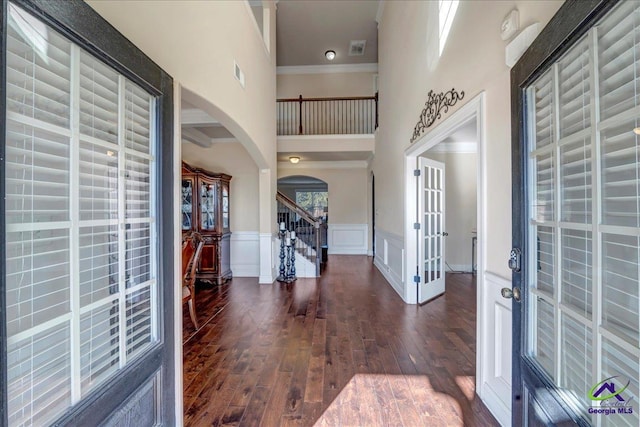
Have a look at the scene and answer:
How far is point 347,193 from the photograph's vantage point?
8031 millimetres

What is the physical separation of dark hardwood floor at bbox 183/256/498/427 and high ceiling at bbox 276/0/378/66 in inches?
216

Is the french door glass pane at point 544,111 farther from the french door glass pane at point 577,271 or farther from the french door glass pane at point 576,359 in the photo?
the french door glass pane at point 576,359

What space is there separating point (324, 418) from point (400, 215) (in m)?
2.96

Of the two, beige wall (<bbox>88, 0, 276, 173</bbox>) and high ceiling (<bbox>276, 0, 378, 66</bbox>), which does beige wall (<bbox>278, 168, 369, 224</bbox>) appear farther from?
beige wall (<bbox>88, 0, 276, 173</bbox>)

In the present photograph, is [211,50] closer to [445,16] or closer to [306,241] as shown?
[445,16]

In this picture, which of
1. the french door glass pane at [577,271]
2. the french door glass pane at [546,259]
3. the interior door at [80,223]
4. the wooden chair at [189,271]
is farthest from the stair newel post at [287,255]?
the french door glass pane at [577,271]

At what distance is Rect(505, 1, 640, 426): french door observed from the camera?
2.53ft

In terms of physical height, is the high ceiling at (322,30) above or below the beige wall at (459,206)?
above

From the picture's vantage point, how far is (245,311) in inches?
141

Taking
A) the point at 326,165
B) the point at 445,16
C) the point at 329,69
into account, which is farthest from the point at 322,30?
the point at 445,16

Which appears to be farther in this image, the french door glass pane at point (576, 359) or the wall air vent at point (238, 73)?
the wall air vent at point (238, 73)

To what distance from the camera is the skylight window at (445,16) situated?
94.5 inches

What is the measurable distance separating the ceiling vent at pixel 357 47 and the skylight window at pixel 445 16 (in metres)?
4.35

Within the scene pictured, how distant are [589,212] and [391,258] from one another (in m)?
4.05
